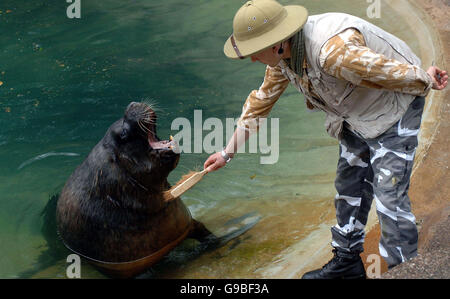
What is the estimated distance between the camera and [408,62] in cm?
293

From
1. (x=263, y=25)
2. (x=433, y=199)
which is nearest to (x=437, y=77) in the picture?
(x=263, y=25)

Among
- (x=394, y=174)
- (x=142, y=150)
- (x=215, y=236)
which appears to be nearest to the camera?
(x=394, y=174)

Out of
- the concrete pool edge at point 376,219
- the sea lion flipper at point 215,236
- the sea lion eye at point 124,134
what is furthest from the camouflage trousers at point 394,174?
the sea lion eye at point 124,134

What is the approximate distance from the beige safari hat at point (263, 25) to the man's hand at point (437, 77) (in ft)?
2.52

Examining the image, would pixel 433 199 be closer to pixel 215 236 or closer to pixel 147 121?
pixel 215 236

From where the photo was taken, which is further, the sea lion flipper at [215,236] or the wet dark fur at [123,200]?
the sea lion flipper at [215,236]

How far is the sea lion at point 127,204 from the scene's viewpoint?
12.9ft

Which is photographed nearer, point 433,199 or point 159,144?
point 159,144

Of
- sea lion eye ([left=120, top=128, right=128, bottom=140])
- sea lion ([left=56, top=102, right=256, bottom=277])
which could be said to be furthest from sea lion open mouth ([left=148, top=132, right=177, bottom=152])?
sea lion eye ([left=120, top=128, right=128, bottom=140])

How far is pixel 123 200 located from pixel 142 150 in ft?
1.42

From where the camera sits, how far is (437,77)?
297cm

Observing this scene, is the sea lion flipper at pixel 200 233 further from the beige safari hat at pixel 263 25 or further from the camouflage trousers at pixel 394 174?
the beige safari hat at pixel 263 25

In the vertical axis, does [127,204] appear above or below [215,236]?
above

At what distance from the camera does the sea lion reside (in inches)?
155
